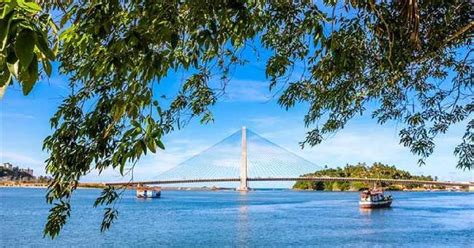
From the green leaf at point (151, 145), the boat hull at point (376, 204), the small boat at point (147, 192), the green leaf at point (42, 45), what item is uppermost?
the small boat at point (147, 192)

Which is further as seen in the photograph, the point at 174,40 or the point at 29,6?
the point at 174,40

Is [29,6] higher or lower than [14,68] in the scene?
higher

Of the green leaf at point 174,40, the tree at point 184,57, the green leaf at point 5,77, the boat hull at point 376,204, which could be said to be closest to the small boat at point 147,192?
the boat hull at point 376,204

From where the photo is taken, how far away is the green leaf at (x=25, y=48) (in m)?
0.84

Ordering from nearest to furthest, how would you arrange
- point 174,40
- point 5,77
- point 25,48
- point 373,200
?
point 25,48
point 5,77
point 174,40
point 373,200

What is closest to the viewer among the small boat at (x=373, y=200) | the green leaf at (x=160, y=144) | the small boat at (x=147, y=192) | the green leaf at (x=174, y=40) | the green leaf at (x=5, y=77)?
the green leaf at (x=5, y=77)

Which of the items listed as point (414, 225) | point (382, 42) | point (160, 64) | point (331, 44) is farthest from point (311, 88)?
point (414, 225)

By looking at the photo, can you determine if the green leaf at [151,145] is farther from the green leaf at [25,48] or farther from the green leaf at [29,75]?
the green leaf at [25,48]

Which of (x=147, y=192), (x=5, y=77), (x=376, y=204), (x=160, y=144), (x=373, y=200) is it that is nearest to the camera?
(x=5, y=77)

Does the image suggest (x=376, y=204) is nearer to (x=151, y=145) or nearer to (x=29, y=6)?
(x=151, y=145)

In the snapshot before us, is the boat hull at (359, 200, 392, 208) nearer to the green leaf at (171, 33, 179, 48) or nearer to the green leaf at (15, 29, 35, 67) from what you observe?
the green leaf at (171, 33, 179, 48)

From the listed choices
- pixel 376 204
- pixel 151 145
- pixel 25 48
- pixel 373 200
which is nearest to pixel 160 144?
pixel 151 145

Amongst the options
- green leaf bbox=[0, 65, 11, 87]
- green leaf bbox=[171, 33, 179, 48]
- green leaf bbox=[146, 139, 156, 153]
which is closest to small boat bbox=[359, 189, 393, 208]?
green leaf bbox=[171, 33, 179, 48]

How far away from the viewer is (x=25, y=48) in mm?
840
